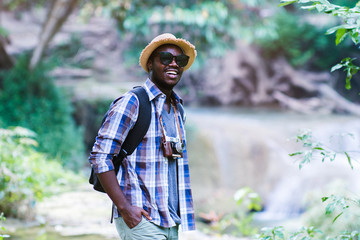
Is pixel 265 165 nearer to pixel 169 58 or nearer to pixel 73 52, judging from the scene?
pixel 169 58

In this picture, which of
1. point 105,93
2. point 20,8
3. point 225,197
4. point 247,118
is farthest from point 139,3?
point 20,8

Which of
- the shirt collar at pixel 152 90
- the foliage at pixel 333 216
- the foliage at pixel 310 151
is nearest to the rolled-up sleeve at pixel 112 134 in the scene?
the shirt collar at pixel 152 90

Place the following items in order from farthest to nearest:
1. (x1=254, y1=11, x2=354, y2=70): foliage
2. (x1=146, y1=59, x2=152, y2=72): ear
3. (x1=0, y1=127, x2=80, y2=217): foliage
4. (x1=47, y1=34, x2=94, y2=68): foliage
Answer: (x1=254, y1=11, x2=354, y2=70): foliage < (x1=47, y1=34, x2=94, y2=68): foliage < (x1=0, y1=127, x2=80, y2=217): foliage < (x1=146, y1=59, x2=152, y2=72): ear

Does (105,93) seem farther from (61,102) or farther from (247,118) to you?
(247,118)

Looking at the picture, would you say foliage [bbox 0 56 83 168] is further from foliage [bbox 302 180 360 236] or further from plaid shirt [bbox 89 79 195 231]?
plaid shirt [bbox 89 79 195 231]

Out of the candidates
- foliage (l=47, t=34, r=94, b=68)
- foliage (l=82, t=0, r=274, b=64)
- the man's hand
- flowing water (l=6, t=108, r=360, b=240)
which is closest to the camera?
the man's hand

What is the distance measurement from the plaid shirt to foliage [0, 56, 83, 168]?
7472mm

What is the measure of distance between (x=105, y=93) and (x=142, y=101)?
9.46 metres

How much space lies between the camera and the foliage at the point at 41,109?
33.1ft

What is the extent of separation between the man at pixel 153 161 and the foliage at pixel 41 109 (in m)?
7.38

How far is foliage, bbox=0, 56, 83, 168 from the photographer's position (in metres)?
10.1

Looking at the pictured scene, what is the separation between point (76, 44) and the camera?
19.2 meters

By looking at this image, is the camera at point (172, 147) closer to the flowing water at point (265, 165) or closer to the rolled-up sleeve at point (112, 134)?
the rolled-up sleeve at point (112, 134)

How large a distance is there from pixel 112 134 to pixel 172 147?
37 centimetres
